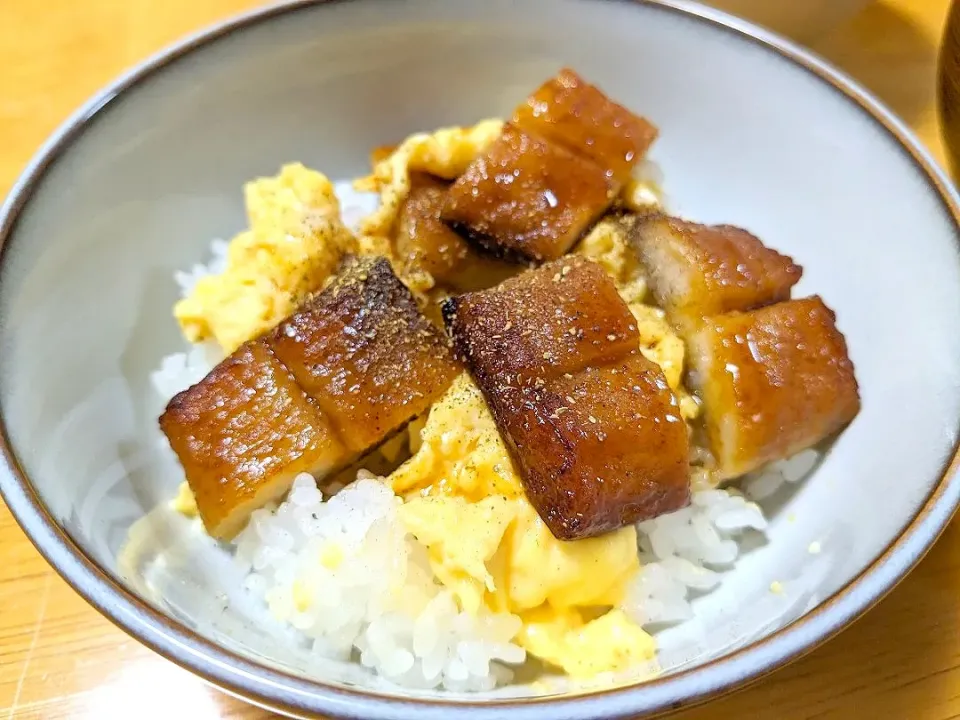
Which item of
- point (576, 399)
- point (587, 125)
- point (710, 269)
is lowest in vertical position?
point (576, 399)

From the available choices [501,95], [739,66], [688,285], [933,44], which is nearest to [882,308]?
[688,285]

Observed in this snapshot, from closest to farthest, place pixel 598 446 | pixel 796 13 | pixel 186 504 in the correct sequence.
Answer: pixel 598 446 → pixel 186 504 → pixel 796 13

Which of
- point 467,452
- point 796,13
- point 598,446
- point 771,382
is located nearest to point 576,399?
point 598,446

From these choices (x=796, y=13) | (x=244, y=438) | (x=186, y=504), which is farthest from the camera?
(x=796, y=13)

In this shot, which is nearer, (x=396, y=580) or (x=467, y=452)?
(x=396, y=580)

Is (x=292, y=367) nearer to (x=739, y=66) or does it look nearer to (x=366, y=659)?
(x=366, y=659)

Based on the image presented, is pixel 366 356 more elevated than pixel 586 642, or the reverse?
pixel 366 356

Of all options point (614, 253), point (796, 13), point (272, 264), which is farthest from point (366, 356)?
point (796, 13)

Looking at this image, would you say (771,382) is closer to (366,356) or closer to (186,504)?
(366,356)
